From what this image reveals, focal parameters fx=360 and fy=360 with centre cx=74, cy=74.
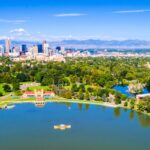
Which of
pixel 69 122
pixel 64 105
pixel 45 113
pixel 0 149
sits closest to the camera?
pixel 0 149

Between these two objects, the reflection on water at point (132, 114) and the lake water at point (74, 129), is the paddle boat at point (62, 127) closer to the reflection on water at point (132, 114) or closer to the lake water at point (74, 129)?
the lake water at point (74, 129)

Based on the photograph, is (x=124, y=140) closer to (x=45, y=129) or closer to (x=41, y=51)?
(x=45, y=129)

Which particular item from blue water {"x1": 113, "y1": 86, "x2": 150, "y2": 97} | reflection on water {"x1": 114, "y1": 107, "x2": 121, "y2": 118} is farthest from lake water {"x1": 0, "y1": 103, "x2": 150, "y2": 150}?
blue water {"x1": 113, "y1": 86, "x2": 150, "y2": 97}

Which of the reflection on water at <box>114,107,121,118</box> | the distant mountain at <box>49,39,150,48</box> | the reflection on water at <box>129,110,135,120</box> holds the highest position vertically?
the reflection on water at <box>129,110,135,120</box>

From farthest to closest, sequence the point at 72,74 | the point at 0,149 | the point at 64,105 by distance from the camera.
→ the point at 72,74, the point at 64,105, the point at 0,149

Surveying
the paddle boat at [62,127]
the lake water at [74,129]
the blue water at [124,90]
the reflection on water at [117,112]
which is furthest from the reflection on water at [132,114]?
the blue water at [124,90]

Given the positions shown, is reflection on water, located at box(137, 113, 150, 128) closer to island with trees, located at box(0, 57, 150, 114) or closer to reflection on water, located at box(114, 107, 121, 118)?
island with trees, located at box(0, 57, 150, 114)

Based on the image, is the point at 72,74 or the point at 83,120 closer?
the point at 83,120

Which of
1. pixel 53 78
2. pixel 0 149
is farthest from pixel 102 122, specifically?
pixel 53 78

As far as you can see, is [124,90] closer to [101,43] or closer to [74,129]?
[74,129]

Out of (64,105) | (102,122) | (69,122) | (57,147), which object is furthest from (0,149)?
(64,105)
